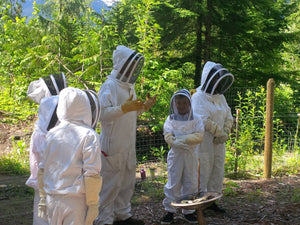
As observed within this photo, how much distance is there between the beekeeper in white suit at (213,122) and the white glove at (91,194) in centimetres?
255

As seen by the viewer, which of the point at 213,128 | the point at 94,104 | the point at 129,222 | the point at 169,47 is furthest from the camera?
the point at 169,47

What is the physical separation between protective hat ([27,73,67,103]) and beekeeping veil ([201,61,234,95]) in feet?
7.40

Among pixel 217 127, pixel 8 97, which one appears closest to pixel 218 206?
pixel 217 127

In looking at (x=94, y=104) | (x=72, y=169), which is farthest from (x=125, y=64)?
(x=72, y=169)

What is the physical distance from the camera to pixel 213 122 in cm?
517

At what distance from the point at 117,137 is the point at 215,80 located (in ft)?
5.96

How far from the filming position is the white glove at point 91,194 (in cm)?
297

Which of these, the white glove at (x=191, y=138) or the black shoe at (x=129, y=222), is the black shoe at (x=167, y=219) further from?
the white glove at (x=191, y=138)

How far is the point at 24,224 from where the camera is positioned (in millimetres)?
4977

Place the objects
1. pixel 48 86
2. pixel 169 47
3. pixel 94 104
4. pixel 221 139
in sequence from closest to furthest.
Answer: pixel 94 104, pixel 48 86, pixel 221 139, pixel 169 47

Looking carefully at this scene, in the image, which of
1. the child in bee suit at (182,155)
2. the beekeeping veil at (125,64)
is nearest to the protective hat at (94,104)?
the beekeeping veil at (125,64)

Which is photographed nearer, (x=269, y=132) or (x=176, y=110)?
(x=176, y=110)

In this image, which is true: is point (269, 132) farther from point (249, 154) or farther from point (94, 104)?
point (94, 104)

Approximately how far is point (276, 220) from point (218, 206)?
909 millimetres
